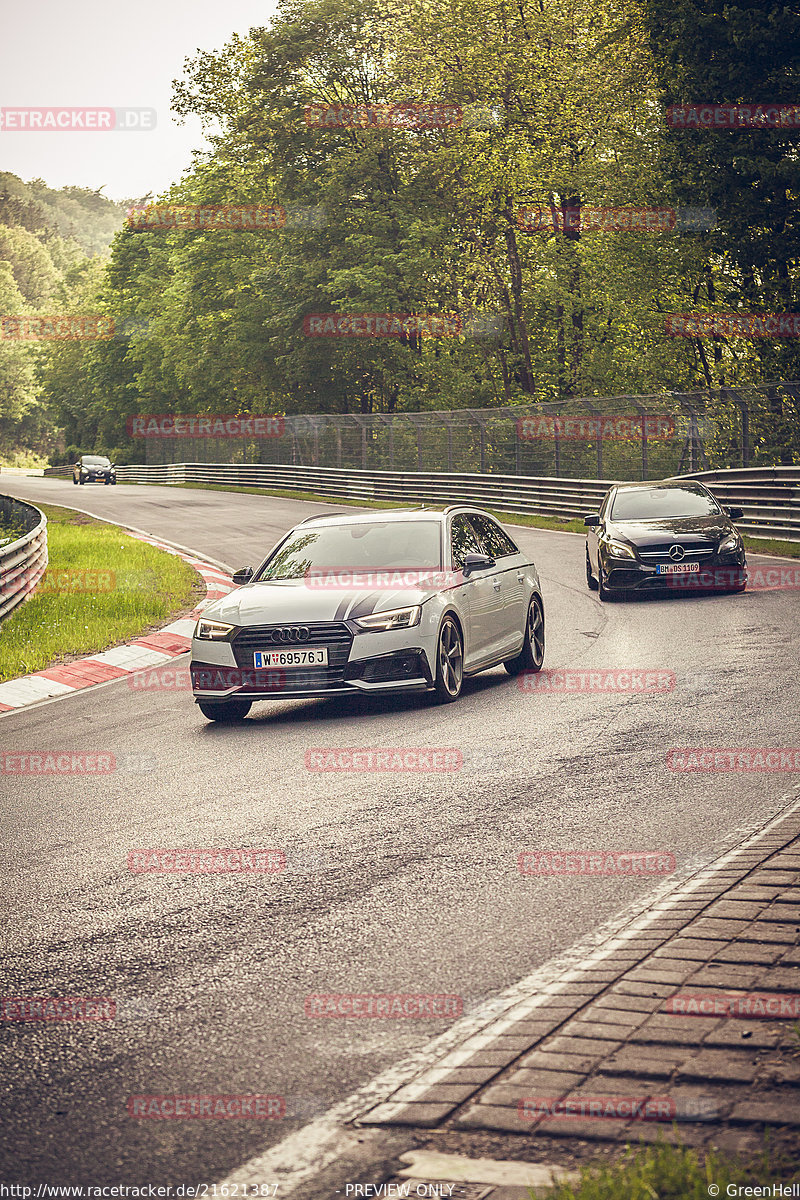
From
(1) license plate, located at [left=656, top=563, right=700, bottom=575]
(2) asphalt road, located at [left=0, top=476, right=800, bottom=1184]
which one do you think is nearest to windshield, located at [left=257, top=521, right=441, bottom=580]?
(2) asphalt road, located at [left=0, top=476, right=800, bottom=1184]

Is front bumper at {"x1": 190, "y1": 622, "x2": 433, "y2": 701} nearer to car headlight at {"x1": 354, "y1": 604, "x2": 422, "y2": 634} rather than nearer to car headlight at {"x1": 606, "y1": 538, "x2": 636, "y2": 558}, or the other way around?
car headlight at {"x1": 354, "y1": 604, "x2": 422, "y2": 634}

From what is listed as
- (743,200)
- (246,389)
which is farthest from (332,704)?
(246,389)

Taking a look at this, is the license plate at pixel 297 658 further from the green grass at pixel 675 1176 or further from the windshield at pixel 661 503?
the windshield at pixel 661 503

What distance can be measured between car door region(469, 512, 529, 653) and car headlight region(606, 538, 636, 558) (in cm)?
512

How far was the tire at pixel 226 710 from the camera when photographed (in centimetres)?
1058

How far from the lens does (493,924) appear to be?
5.20m

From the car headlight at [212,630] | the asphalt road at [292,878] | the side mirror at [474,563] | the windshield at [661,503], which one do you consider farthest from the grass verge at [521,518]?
the car headlight at [212,630]

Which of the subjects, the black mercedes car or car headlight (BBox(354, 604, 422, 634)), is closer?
car headlight (BBox(354, 604, 422, 634))

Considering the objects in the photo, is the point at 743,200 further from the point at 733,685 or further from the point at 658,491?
the point at 733,685

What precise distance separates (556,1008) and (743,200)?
3119 centimetres

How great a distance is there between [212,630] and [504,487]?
91.8 feet

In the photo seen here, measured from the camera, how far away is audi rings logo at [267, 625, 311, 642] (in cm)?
1023

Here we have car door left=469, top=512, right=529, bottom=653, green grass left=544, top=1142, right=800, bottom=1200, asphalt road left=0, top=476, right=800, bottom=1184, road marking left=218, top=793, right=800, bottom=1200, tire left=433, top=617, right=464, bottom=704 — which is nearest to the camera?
green grass left=544, top=1142, right=800, bottom=1200

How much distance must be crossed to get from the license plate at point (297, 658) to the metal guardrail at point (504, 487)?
1595 centimetres
